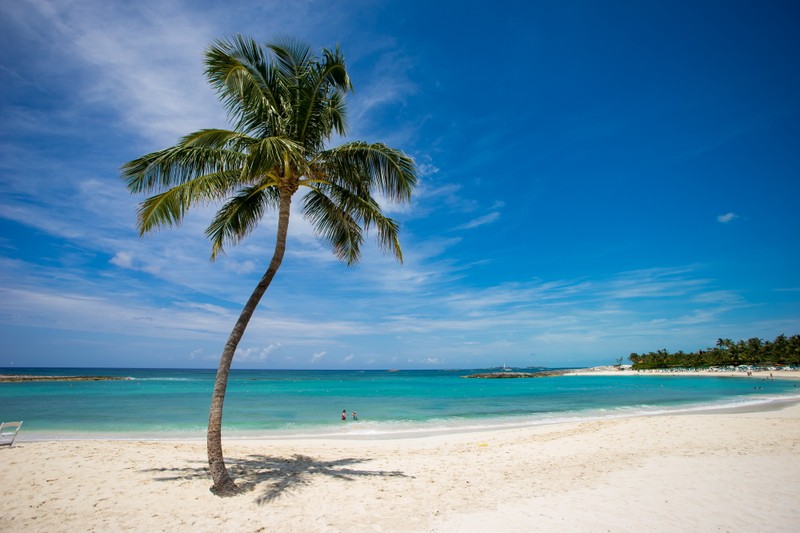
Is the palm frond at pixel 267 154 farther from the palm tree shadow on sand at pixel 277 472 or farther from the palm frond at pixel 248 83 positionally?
the palm tree shadow on sand at pixel 277 472

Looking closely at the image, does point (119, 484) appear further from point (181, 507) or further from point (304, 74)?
point (304, 74)

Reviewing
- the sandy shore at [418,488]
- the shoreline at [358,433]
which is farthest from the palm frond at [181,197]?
the shoreline at [358,433]

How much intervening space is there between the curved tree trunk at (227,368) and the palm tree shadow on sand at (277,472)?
0.48m

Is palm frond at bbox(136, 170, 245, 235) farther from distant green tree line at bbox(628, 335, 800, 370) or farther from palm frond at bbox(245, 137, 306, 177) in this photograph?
distant green tree line at bbox(628, 335, 800, 370)

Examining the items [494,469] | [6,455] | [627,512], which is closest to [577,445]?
[494,469]

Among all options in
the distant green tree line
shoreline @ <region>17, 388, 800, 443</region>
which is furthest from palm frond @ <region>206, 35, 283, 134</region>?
the distant green tree line

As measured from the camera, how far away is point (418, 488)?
7.10 metres

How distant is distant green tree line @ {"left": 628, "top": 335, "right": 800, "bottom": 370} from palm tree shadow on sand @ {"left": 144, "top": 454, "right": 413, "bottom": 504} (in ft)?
370

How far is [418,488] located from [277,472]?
9.74 feet

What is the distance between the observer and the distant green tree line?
85950mm

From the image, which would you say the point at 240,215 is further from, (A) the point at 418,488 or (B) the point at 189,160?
(A) the point at 418,488

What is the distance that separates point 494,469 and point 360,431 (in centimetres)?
996

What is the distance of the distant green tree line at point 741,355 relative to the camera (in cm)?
8595

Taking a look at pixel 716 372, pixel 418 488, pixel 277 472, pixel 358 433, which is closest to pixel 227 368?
pixel 277 472
